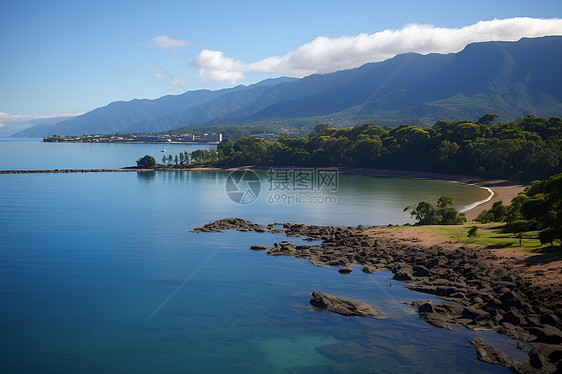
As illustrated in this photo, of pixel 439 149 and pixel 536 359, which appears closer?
pixel 536 359

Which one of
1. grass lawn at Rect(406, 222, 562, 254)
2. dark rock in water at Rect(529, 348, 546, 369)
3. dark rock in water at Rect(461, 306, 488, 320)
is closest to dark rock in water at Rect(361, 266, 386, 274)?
grass lawn at Rect(406, 222, 562, 254)

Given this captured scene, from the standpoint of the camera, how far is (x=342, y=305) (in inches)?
809

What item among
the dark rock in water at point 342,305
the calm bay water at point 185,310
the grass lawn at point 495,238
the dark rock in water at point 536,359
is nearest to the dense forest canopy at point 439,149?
the calm bay water at point 185,310

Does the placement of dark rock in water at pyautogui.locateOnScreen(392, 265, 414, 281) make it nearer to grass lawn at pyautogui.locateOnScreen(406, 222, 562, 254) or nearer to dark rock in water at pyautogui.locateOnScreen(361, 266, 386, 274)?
dark rock in water at pyautogui.locateOnScreen(361, 266, 386, 274)

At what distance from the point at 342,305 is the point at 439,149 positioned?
7754 cm

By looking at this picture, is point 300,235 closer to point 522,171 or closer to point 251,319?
point 251,319

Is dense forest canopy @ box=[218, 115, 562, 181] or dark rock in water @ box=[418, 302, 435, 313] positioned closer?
dark rock in water @ box=[418, 302, 435, 313]

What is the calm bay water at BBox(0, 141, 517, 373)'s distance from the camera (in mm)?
16172

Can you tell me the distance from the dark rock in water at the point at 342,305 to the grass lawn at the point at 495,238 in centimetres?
1031

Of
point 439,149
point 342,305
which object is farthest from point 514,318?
point 439,149

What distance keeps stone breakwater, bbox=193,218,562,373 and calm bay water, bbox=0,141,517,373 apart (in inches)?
31.4

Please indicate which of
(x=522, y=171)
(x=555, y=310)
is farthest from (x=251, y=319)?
(x=522, y=171)

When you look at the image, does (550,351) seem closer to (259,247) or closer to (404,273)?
(404,273)

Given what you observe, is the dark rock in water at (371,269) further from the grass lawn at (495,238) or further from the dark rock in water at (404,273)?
the grass lawn at (495,238)
